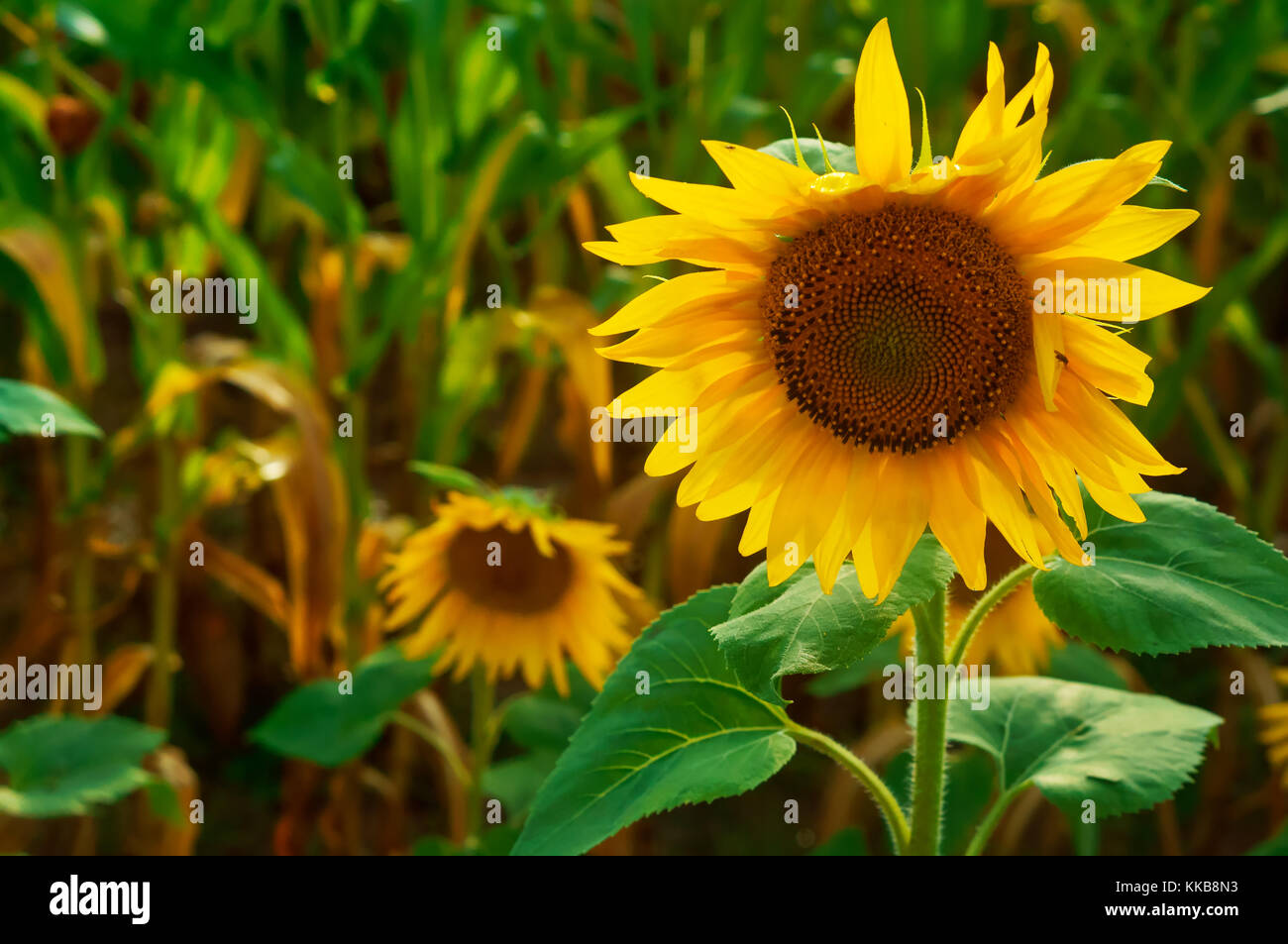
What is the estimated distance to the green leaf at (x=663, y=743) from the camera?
635mm

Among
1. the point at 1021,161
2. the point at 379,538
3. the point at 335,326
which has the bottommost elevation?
the point at 379,538

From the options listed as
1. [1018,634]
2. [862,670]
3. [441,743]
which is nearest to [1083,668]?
[1018,634]

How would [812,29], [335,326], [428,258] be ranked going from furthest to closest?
[812,29]
[335,326]
[428,258]

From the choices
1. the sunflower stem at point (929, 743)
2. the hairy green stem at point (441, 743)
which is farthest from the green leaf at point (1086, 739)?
the hairy green stem at point (441, 743)

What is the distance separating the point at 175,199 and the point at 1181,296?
1272 mm

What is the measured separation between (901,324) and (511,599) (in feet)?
2.51

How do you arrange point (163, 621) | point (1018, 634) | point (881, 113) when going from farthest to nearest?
point (163, 621), point (1018, 634), point (881, 113)

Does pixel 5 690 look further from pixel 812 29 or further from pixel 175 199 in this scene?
pixel 812 29

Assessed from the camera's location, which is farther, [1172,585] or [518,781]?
[518,781]

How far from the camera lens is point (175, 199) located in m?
1.50

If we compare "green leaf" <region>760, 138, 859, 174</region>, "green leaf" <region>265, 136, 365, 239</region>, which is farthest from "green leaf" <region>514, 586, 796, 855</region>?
"green leaf" <region>265, 136, 365, 239</region>

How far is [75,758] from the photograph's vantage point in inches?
47.6

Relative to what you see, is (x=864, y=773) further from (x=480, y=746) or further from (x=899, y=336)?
(x=480, y=746)

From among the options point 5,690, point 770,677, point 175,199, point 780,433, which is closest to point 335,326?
point 175,199
